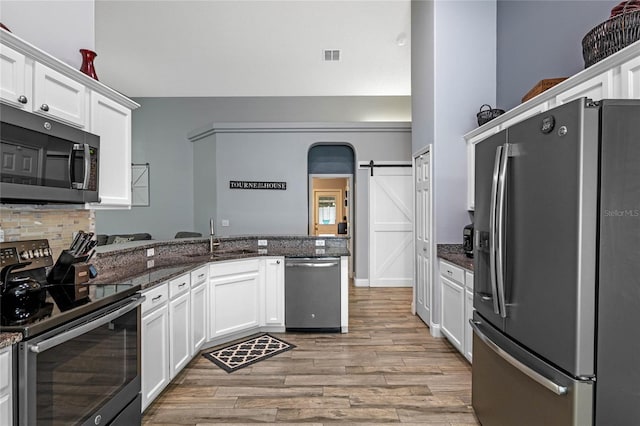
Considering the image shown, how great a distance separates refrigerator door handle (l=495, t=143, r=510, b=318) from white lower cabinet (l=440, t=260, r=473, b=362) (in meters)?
1.16

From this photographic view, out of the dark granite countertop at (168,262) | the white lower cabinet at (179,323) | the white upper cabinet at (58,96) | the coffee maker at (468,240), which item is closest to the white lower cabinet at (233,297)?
the dark granite countertop at (168,262)

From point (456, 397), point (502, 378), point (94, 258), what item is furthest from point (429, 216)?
point (94, 258)

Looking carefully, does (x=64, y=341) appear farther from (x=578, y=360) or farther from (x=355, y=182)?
(x=355, y=182)

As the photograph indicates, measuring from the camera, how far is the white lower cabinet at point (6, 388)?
1.23 meters

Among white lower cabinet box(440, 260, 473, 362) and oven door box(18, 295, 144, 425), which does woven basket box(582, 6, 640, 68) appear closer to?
white lower cabinet box(440, 260, 473, 362)

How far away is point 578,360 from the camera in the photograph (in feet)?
4.26

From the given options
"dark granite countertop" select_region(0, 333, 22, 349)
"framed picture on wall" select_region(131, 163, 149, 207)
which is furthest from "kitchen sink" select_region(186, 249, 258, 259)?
"framed picture on wall" select_region(131, 163, 149, 207)

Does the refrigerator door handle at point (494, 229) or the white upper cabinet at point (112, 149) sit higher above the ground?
the white upper cabinet at point (112, 149)

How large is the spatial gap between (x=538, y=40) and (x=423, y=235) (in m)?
2.28

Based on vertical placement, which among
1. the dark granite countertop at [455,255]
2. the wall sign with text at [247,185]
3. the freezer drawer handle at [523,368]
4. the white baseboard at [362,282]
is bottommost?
the white baseboard at [362,282]

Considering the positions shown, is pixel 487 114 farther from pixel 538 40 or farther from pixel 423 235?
pixel 423 235

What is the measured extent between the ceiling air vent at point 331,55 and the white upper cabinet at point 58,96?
4128mm

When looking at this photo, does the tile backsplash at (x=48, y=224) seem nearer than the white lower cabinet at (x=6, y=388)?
No

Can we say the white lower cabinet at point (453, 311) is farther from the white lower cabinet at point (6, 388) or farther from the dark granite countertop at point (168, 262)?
the white lower cabinet at point (6, 388)
